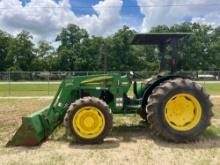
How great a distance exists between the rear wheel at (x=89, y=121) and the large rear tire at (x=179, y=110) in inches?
40.1

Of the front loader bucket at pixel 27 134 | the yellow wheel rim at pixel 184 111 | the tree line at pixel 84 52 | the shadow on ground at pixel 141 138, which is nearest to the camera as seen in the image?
the front loader bucket at pixel 27 134

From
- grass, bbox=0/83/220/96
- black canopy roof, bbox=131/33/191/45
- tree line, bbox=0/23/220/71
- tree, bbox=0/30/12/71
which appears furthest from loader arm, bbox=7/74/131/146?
tree, bbox=0/30/12/71

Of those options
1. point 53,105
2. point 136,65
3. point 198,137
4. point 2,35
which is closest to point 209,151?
point 198,137

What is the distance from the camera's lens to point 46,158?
728 cm

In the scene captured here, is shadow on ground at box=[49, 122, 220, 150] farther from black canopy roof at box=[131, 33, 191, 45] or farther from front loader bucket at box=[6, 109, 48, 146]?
black canopy roof at box=[131, 33, 191, 45]

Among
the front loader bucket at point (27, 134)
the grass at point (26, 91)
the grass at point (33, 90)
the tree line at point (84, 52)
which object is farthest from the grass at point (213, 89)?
the tree line at point (84, 52)

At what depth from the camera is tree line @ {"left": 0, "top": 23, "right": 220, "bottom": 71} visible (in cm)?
6812

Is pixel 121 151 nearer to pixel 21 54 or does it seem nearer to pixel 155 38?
pixel 155 38

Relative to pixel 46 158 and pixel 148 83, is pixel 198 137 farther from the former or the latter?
pixel 46 158

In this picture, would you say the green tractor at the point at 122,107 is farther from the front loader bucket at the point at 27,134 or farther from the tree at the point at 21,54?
the tree at the point at 21,54

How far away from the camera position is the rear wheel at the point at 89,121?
27.3 feet

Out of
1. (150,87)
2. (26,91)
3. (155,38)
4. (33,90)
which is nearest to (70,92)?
(150,87)

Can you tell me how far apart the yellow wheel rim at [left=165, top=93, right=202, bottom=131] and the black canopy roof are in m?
1.48

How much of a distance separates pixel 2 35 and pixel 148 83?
7658 centimetres
